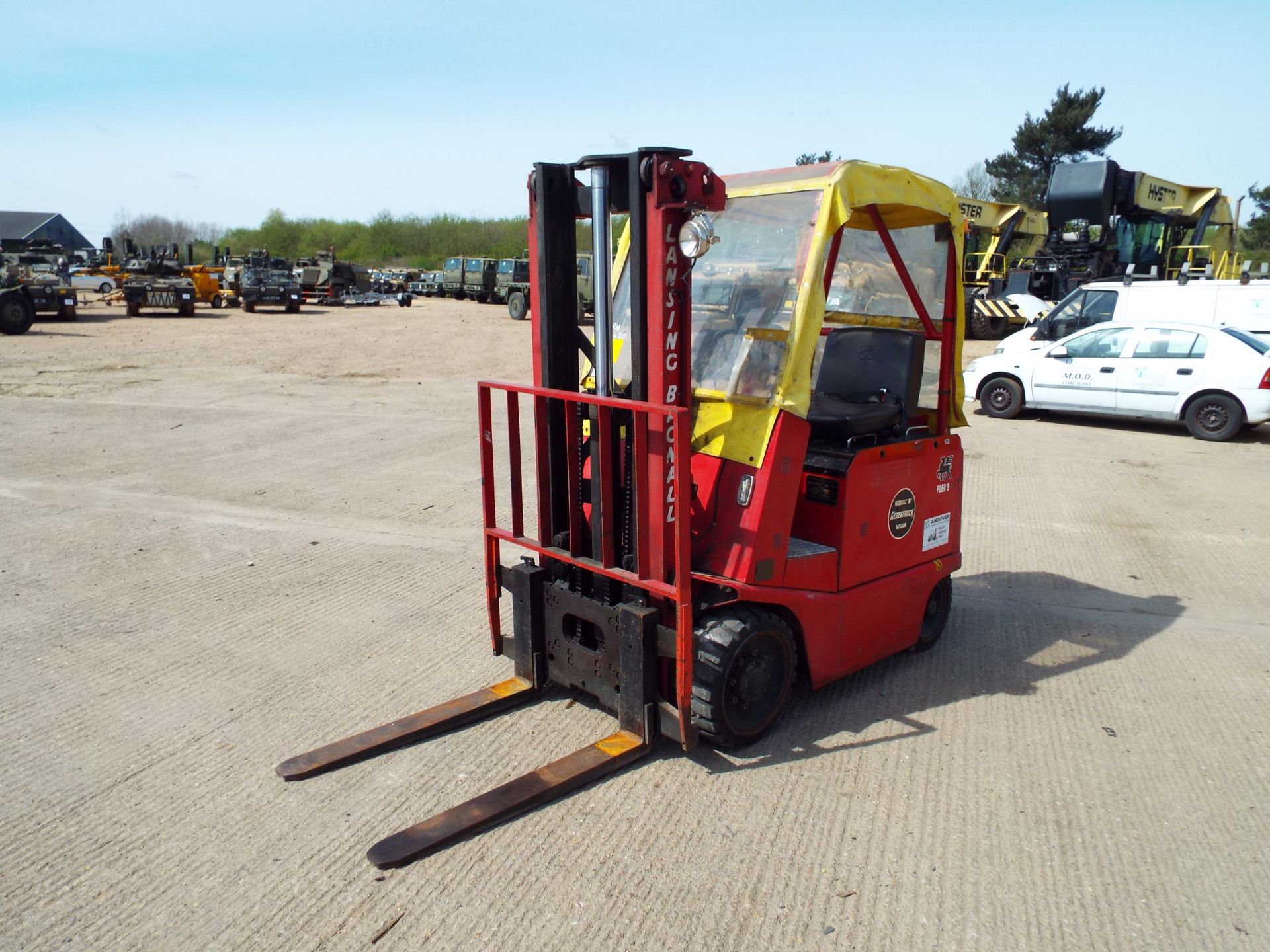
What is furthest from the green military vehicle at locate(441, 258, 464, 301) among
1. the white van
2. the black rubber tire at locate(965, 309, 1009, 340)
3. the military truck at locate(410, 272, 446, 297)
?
the white van

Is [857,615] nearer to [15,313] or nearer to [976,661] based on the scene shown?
[976,661]

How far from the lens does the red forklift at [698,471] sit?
3518 mm

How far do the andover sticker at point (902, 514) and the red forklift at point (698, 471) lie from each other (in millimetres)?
13

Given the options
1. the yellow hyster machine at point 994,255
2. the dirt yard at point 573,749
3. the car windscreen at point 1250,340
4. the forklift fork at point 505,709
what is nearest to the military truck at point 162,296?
the yellow hyster machine at point 994,255

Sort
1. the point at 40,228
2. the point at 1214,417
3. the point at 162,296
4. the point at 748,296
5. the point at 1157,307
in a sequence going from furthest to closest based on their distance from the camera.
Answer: the point at 40,228
the point at 162,296
the point at 1157,307
the point at 1214,417
the point at 748,296

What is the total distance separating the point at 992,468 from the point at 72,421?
1102 centimetres

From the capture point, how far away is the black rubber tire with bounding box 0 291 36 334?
2353 centimetres

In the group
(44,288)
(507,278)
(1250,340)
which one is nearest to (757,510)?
(1250,340)

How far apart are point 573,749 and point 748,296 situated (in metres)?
2.06

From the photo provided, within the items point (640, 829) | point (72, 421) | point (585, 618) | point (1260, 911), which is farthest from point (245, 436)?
point (1260, 911)

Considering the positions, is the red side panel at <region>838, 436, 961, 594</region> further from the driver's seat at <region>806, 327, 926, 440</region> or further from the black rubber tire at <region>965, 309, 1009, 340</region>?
the black rubber tire at <region>965, 309, 1009, 340</region>

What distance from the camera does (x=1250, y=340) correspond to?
37.8 feet

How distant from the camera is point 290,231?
83062 millimetres

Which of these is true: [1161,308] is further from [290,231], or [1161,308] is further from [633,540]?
Answer: [290,231]
